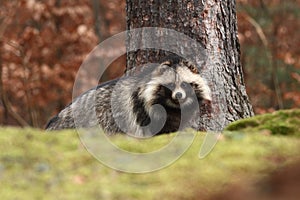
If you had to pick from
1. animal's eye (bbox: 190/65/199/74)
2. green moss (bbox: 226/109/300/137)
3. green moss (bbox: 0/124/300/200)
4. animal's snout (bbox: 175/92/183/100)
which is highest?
animal's eye (bbox: 190/65/199/74)

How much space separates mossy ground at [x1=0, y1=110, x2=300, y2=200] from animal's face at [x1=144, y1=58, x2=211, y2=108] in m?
1.76

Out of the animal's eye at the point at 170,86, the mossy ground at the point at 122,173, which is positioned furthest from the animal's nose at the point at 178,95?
the mossy ground at the point at 122,173

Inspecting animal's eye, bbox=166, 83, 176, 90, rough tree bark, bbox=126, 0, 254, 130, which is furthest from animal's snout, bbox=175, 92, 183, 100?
rough tree bark, bbox=126, 0, 254, 130

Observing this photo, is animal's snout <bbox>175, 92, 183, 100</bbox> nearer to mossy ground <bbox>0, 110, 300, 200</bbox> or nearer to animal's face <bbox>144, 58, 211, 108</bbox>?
animal's face <bbox>144, 58, 211, 108</bbox>

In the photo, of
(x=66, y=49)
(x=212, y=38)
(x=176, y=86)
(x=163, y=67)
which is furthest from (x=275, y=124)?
(x=66, y=49)

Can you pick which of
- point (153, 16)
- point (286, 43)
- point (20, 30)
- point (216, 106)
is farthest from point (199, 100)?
point (20, 30)

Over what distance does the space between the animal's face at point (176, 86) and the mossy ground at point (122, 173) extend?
1759 millimetres

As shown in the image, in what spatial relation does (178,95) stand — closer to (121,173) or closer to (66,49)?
(121,173)

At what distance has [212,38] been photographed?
688cm

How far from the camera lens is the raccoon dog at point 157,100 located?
21.7 feet

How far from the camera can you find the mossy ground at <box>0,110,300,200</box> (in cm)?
380

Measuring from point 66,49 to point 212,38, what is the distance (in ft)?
29.8

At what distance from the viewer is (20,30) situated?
15.5m

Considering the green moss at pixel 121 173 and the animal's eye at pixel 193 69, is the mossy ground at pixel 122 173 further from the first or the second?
the animal's eye at pixel 193 69
